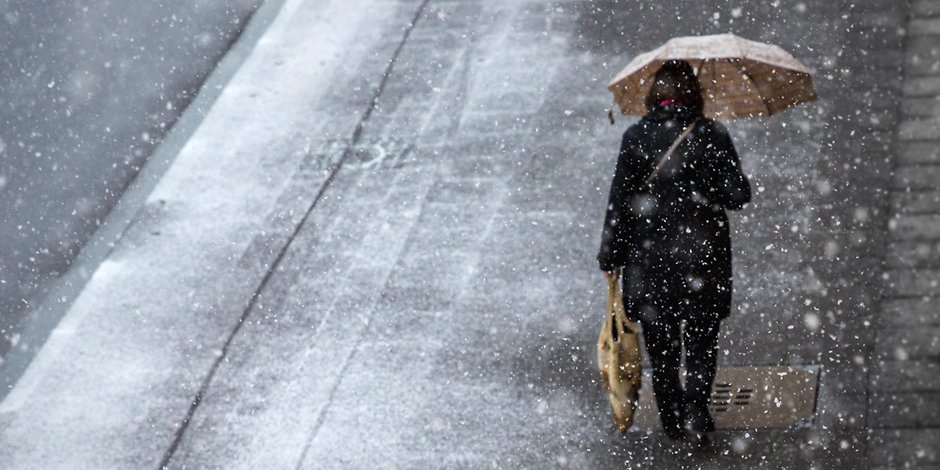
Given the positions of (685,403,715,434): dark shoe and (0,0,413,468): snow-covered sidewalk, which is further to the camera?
(0,0,413,468): snow-covered sidewalk

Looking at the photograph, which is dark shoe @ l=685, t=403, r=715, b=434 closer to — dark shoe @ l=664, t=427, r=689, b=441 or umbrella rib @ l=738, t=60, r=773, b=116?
dark shoe @ l=664, t=427, r=689, b=441

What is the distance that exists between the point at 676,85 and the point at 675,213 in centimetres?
58

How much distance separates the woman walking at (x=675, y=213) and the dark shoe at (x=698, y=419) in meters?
0.37

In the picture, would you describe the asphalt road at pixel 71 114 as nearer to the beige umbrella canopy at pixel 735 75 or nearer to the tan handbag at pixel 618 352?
the tan handbag at pixel 618 352

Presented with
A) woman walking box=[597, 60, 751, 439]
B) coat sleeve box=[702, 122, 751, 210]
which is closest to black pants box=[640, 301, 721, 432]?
woman walking box=[597, 60, 751, 439]

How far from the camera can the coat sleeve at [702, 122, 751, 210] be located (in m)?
5.99

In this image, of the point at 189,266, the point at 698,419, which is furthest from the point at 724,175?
the point at 189,266

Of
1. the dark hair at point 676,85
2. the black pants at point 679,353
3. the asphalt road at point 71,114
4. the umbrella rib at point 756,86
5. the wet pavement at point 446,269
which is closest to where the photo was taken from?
the dark hair at point 676,85

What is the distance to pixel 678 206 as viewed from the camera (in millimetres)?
6047

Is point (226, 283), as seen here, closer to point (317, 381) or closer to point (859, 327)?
point (317, 381)

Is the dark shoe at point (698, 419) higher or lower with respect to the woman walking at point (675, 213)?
lower

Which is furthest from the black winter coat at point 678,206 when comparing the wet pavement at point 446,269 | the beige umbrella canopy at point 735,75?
the wet pavement at point 446,269

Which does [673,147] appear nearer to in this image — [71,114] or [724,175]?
[724,175]

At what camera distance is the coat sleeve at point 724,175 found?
5.99 m
